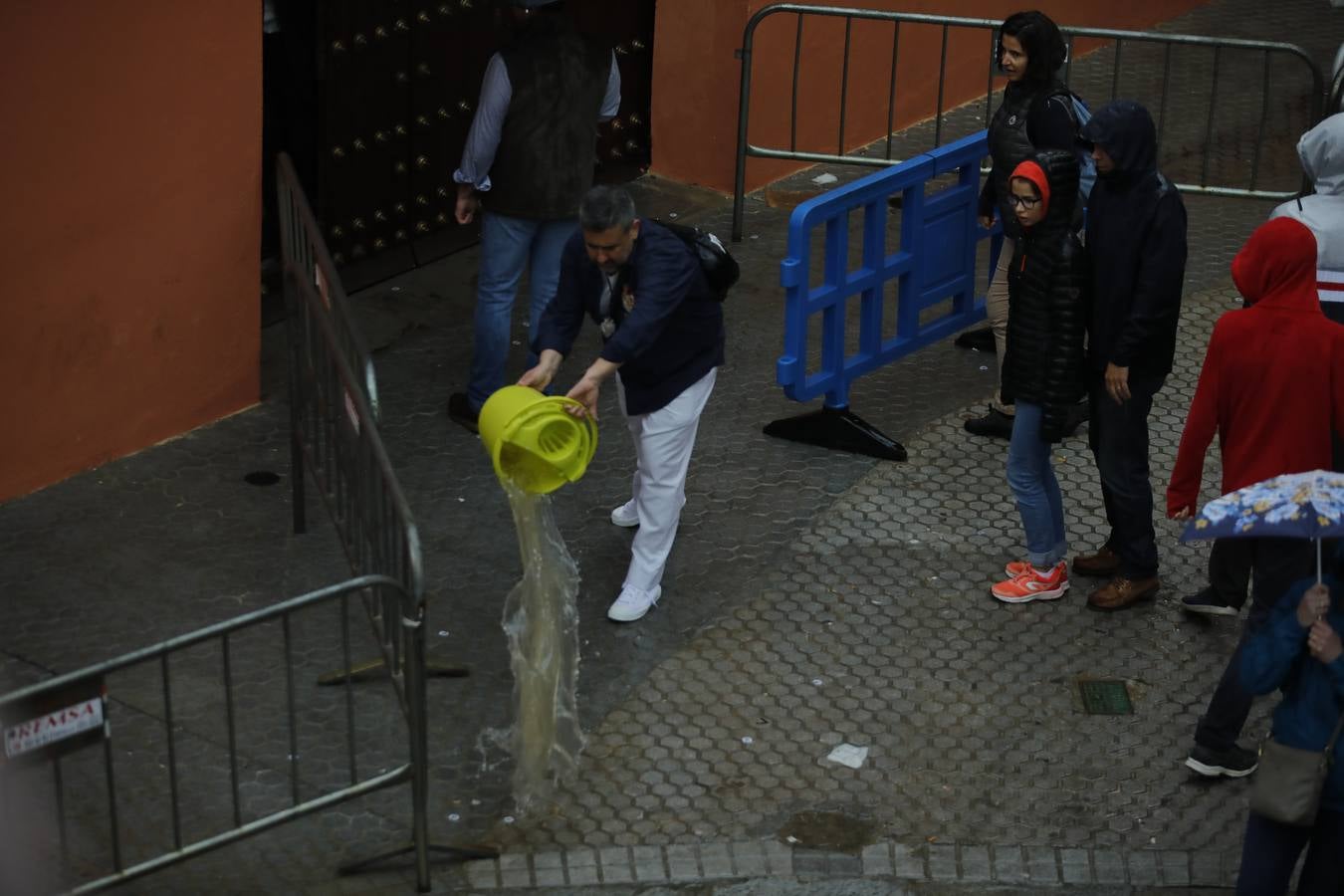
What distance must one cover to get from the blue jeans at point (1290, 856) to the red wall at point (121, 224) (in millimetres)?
4750

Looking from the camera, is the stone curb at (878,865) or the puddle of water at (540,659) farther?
the puddle of water at (540,659)

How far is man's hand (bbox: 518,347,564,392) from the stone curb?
58.7 inches

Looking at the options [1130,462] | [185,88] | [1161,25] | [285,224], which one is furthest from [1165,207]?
[1161,25]

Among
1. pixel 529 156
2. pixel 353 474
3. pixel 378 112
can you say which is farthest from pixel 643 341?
pixel 378 112

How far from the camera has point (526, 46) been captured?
26.9 ft

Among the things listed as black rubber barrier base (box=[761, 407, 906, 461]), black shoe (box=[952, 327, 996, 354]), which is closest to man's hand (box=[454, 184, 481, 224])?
black rubber barrier base (box=[761, 407, 906, 461])

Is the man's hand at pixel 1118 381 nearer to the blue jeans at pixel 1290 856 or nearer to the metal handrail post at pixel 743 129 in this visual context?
the blue jeans at pixel 1290 856

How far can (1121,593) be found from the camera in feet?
24.5

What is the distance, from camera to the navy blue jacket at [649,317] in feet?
22.3

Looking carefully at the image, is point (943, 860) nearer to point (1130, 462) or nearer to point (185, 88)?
point (1130, 462)

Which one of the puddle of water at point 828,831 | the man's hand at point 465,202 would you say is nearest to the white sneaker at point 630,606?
the puddle of water at point 828,831

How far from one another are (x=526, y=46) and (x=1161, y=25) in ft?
22.7

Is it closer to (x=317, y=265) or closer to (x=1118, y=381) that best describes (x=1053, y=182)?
(x=1118, y=381)

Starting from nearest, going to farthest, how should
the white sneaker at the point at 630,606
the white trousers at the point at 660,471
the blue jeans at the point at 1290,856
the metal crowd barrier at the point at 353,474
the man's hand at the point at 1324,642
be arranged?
the man's hand at the point at 1324,642, the blue jeans at the point at 1290,856, the metal crowd barrier at the point at 353,474, the white trousers at the point at 660,471, the white sneaker at the point at 630,606
